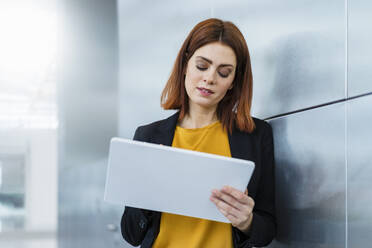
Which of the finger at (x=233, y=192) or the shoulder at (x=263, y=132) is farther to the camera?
the shoulder at (x=263, y=132)

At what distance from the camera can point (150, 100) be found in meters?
3.25

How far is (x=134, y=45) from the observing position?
3.70 m

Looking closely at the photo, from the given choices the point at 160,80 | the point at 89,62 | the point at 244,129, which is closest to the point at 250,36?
the point at 244,129

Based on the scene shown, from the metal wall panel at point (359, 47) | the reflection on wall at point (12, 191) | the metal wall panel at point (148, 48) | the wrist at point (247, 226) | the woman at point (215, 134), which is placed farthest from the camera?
the reflection on wall at point (12, 191)

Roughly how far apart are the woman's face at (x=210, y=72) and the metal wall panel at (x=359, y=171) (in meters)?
0.42

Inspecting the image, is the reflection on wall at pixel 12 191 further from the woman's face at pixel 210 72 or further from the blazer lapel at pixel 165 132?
the woman's face at pixel 210 72

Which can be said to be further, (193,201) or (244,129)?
(244,129)

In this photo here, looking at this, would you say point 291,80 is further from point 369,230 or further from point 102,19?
point 102,19

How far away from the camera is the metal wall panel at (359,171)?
1123 millimetres

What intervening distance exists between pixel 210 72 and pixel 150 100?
5.96 ft

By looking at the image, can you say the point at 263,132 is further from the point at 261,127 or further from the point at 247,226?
the point at 247,226

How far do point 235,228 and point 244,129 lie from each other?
31 centimetres

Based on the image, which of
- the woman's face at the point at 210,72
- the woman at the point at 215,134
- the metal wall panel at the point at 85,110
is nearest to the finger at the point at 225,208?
the woman at the point at 215,134

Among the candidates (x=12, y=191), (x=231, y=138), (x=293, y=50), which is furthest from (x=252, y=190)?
(x=12, y=191)
